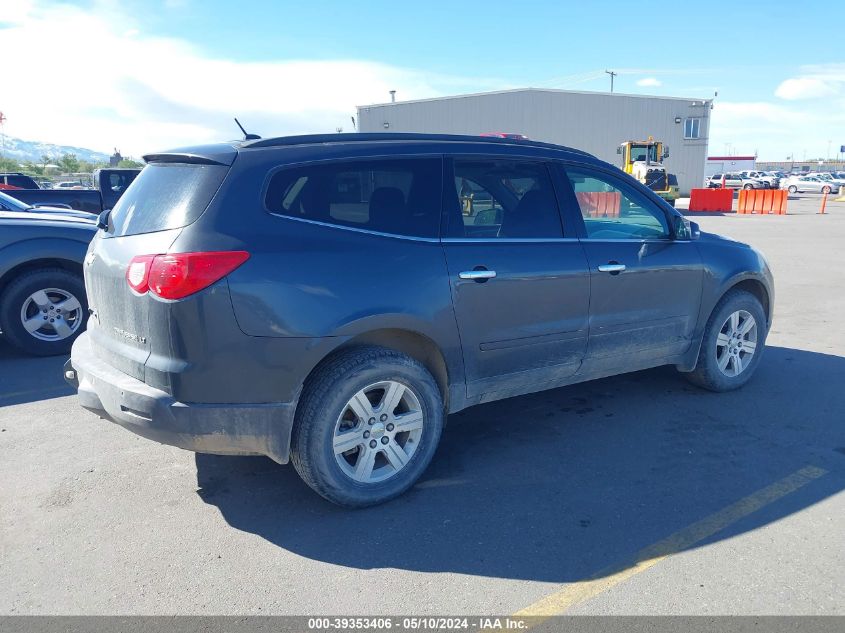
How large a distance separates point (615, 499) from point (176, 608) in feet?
7.25

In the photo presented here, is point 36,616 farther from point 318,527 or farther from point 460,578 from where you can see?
point 460,578

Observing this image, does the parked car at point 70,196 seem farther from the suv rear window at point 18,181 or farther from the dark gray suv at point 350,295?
the dark gray suv at point 350,295

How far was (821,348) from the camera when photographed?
647 centimetres

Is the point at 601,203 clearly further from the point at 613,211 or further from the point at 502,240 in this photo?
the point at 502,240

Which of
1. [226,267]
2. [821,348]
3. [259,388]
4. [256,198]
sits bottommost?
[821,348]

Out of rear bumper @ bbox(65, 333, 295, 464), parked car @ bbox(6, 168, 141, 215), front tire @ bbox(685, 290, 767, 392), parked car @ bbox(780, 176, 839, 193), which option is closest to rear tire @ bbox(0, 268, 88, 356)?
rear bumper @ bbox(65, 333, 295, 464)

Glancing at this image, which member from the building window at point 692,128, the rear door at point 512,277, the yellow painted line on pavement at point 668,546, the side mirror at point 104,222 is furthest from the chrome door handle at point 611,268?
the building window at point 692,128

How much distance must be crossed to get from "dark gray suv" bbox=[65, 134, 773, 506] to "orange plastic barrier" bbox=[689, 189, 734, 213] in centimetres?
2940

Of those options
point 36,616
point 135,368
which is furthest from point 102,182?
point 36,616

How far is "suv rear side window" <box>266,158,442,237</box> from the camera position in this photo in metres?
3.27

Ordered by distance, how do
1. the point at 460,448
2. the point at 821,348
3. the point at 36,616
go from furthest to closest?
1. the point at 821,348
2. the point at 460,448
3. the point at 36,616

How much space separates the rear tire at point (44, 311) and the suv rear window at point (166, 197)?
3.02 metres

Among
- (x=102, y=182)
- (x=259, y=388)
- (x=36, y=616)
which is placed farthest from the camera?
(x=102, y=182)

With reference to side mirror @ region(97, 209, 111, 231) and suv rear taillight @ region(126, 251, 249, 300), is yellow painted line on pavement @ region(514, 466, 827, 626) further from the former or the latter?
side mirror @ region(97, 209, 111, 231)
